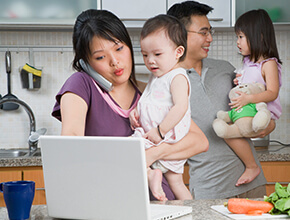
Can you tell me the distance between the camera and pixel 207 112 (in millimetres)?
2119

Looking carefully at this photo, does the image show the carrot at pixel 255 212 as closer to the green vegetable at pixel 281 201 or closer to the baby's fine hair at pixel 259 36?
the green vegetable at pixel 281 201

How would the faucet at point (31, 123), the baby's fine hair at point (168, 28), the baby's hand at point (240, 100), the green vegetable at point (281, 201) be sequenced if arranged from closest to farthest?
the green vegetable at point (281, 201) < the baby's fine hair at point (168, 28) < the baby's hand at point (240, 100) < the faucet at point (31, 123)

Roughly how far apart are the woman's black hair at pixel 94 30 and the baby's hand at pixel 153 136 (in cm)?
29

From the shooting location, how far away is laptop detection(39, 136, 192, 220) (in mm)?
878

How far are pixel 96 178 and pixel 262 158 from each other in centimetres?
167

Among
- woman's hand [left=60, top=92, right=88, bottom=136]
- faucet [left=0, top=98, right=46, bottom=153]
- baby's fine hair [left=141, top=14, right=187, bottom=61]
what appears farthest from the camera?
faucet [left=0, top=98, right=46, bottom=153]

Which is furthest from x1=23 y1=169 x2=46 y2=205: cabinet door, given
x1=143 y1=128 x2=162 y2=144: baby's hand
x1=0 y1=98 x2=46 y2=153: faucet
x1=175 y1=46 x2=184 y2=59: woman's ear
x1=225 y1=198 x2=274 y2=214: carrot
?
x1=225 y1=198 x2=274 y2=214: carrot

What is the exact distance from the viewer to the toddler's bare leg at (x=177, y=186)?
1435mm

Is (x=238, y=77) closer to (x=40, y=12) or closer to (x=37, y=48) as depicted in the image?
(x=40, y=12)

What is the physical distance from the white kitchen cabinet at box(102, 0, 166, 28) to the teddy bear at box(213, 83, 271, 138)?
0.77m

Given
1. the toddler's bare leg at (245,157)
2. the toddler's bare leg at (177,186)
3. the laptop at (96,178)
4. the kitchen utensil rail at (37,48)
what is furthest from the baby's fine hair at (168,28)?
the kitchen utensil rail at (37,48)

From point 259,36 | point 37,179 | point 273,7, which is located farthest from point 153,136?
point 273,7

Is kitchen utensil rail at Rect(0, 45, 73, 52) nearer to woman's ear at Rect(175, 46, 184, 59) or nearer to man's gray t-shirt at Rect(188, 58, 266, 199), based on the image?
man's gray t-shirt at Rect(188, 58, 266, 199)

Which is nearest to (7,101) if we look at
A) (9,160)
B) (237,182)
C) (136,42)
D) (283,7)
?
(9,160)
